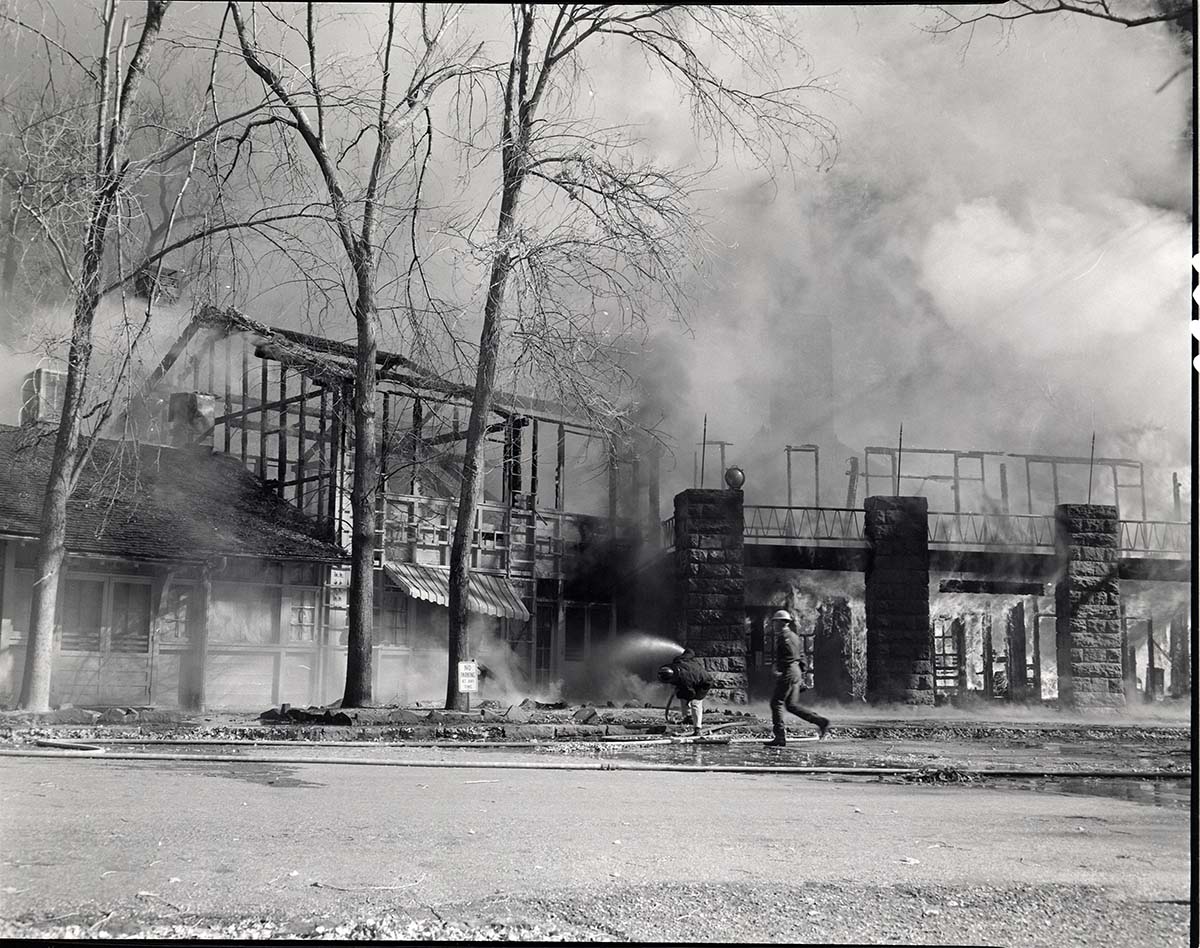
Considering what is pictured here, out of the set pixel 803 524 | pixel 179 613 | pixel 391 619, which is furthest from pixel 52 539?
pixel 803 524

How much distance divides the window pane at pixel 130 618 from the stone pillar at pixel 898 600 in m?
11.6

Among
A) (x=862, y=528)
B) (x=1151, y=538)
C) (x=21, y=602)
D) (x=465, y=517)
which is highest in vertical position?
(x=862, y=528)

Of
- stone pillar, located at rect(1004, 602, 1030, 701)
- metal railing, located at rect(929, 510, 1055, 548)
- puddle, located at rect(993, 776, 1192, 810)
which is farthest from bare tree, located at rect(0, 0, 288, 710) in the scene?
stone pillar, located at rect(1004, 602, 1030, 701)

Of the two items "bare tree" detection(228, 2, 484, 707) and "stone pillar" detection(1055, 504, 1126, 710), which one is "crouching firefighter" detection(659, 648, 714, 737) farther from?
"stone pillar" detection(1055, 504, 1126, 710)

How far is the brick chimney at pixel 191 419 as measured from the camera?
69.1 ft

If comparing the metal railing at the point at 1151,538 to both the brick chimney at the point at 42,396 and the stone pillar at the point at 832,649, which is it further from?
the brick chimney at the point at 42,396

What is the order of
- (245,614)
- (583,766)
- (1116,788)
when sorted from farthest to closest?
1. (245,614)
2. (583,766)
3. (1116,788)

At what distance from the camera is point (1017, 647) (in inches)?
1024

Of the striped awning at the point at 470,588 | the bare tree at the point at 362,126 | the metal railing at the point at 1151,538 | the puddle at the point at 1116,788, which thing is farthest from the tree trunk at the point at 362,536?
the metal railing at the point at 1151,538

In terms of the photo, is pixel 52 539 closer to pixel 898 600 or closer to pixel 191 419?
pixel 191 419

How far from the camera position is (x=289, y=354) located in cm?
1479

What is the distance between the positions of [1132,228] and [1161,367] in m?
1.09

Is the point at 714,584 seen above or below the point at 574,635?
above

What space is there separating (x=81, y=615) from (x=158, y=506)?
266cm
